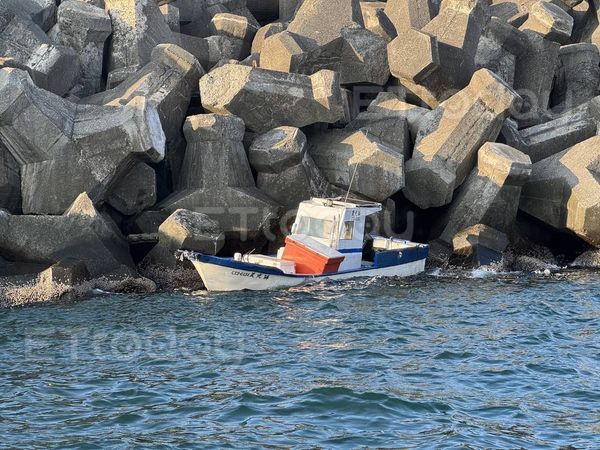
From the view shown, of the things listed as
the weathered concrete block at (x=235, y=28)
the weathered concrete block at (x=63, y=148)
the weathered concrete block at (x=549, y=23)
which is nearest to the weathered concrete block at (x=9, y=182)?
the weathered concrete block at (x=63, y=148)

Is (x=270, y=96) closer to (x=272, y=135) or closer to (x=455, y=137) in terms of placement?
(x=272, y=135)

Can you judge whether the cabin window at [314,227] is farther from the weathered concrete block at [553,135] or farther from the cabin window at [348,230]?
the weathered concrete block at [553,135]

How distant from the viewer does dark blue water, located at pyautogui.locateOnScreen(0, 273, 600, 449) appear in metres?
10.8

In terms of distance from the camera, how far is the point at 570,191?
68.0 feet

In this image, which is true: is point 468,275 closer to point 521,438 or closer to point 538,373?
point 538,373

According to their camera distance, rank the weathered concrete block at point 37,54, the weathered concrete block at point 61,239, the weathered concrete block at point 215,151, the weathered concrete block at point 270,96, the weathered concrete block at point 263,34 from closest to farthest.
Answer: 1. the weathered concrete block at point 61,239
2. the weathered concrete block at point 215,151
3. the weathered concrete block at point 270,96
4. the weathered concrete block at point 37,54
5. the weathered concrete block at point 263,34

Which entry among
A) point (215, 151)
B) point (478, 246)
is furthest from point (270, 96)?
point (478, 246)

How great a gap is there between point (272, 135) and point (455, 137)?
12.4 ft

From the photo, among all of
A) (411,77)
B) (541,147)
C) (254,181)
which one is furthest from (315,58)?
(541,147)

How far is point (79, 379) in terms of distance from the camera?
493 inches

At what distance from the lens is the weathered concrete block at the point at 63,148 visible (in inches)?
724

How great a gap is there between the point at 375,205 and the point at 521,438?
9.45 m

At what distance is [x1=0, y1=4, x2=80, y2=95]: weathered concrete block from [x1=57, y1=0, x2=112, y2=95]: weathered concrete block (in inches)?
19.2

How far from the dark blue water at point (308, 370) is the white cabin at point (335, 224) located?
3.99 feet
